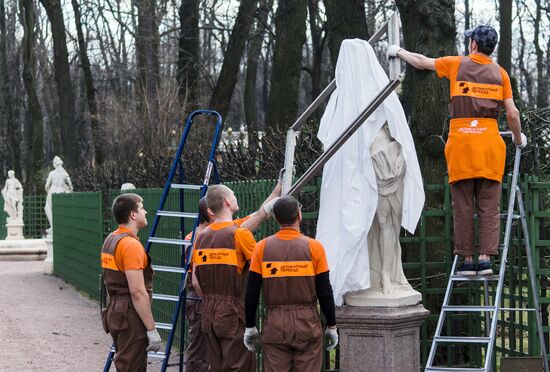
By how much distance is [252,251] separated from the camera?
762cm

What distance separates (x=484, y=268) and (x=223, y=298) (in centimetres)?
185

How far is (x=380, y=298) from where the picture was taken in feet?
27.4

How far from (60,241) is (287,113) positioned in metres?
5.88

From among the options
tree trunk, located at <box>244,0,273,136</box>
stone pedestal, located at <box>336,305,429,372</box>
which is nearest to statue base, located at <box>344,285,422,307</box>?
stone pedestal, located at <box>336,305,429,372</box>

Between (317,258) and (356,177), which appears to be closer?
(317,258)

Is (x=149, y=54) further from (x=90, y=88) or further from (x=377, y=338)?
(x=377, y=338)

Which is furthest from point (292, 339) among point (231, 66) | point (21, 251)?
point (21, 251)

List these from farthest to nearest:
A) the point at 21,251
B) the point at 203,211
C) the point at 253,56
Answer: the point at 253,56, the point at 21,251, the point at 203,211

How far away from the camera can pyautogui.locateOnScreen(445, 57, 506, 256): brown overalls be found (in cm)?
781

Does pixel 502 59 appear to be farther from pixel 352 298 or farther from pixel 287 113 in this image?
Answer: pixel 352 298

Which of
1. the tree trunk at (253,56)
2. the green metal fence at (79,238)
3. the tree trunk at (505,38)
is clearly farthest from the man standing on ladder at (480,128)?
the tree trunk at (253,56)

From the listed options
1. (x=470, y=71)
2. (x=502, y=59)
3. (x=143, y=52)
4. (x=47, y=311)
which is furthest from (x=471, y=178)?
(x=143, y=52)

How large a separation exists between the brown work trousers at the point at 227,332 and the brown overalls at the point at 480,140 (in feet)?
5.89

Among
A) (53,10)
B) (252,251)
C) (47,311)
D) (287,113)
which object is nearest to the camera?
(252,251)
